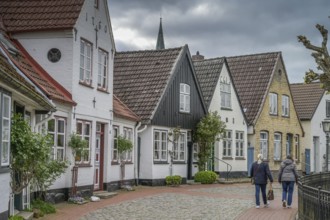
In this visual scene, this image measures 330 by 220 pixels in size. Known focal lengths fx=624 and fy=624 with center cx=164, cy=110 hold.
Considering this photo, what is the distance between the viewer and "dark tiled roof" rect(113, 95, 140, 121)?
2623cm

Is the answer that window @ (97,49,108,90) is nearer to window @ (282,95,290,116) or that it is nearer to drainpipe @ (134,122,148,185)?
drainpipe @ (134,122,148,185)

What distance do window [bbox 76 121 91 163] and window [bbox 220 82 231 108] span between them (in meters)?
16.1

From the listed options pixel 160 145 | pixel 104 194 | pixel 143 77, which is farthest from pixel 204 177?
pixel 104 194

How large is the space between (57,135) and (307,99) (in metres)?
32.9

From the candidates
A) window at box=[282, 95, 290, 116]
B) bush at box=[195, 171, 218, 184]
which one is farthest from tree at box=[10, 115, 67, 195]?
window at box=[282, 95, 290, 116]

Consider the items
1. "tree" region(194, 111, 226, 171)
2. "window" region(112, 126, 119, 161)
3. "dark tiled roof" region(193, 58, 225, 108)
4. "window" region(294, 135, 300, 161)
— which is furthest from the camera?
"window" region(294, 135, 300, 161)

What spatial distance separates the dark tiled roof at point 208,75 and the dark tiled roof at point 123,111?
7.73 metres

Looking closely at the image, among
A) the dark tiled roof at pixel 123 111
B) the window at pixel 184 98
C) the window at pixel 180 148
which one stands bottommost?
the window at pixel 180 148

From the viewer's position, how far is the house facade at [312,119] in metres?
47.8

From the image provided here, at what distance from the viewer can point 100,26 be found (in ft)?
76.9

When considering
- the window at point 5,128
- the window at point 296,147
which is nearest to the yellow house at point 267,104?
the window at point 296,147

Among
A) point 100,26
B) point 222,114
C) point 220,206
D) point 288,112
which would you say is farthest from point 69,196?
point 288,112

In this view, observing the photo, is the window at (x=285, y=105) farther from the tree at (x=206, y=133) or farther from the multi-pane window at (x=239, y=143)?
the tree at (x=206, y=133)

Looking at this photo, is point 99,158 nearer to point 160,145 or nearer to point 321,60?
point 160,145
